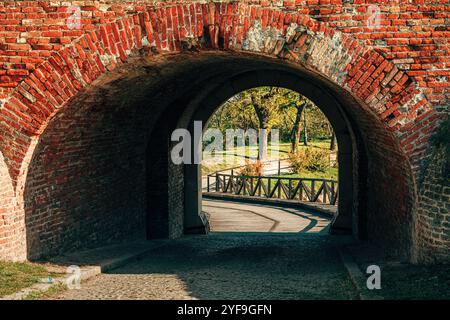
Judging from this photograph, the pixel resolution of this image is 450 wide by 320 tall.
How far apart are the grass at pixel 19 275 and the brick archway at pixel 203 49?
1.73 feet

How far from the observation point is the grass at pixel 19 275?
7.47 metres

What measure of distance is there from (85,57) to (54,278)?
3.03 m

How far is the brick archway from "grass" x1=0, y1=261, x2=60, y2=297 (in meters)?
0.53

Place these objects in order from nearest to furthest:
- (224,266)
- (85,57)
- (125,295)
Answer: (125,295), (85,57), (224,266)

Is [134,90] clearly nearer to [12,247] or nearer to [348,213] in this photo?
[12,247]

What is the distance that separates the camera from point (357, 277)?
839cm

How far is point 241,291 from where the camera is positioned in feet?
26.5

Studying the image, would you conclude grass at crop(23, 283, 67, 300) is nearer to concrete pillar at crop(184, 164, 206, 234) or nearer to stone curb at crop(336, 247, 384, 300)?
stone curb at crop(336, 247, 384, 300)

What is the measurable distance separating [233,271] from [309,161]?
24.3 metres

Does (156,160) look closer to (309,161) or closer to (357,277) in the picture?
(357,277)

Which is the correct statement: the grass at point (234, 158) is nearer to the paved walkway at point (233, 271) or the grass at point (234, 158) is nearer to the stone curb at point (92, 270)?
the paved walkway at point (233, 271)

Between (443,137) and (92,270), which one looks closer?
(443,137)

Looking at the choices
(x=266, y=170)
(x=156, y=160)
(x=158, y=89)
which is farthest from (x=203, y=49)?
(x=266, y=170)
